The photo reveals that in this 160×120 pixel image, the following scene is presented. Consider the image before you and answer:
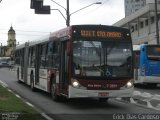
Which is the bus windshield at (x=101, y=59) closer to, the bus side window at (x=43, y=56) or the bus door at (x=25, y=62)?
the bus side window at (x=43, y=56)

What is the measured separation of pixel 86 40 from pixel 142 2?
7266 cm

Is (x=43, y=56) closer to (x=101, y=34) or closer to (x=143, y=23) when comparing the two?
(x=101, y=34)

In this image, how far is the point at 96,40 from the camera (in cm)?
1741

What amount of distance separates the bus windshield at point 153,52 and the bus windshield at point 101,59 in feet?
42.0

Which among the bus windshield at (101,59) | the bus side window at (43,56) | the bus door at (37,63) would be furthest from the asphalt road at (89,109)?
the bus door at (37,63)

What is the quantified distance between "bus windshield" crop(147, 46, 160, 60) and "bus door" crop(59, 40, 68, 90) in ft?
41.8

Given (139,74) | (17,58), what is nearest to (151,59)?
(139,74)

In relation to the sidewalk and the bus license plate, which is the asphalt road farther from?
the sidewalk

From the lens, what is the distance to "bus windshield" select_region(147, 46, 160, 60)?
98.9ft

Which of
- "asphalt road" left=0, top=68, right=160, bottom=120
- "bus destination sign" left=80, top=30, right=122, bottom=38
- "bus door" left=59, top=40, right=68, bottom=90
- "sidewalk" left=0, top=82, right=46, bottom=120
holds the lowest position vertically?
"asphalt road" left=0, top=68, right=160, bottom=120

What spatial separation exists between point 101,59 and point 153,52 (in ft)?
45.1

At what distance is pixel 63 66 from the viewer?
17938 mm

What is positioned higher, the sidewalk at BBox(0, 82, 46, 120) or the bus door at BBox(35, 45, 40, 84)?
the bus door at BBox(35, 45, 40, 84)

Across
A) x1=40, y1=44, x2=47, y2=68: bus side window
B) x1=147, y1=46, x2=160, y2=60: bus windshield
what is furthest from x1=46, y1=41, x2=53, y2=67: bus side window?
x1=147, y1=46, x2=160, y2=60: bus windshield
